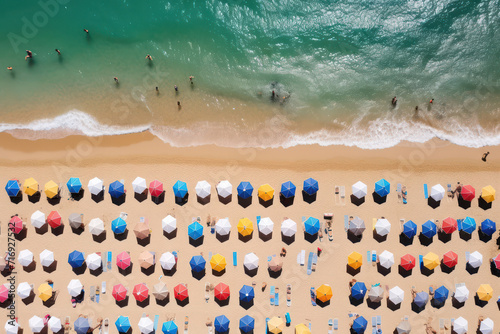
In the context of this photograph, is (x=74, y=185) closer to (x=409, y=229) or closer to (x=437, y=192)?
(x=409, y=229)

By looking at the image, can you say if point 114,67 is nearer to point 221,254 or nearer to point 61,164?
point 61,164

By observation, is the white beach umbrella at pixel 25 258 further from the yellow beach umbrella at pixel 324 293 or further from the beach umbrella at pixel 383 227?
the beach umbrella at pixel 383 227

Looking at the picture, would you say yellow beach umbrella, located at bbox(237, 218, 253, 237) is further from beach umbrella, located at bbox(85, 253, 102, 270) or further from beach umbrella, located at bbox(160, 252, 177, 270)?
beach umbrella, located at bbox(85, 253, 102, 270)

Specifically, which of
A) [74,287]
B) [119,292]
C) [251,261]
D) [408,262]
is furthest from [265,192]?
[74,287]

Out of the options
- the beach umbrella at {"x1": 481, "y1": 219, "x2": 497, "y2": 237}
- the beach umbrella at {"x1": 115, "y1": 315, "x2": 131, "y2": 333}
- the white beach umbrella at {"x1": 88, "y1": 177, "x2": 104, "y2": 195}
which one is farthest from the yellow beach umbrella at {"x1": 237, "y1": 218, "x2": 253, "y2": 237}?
the beach umbrella at {"x1": 481, "y1": 219, "x2": 497, "y2": 237}

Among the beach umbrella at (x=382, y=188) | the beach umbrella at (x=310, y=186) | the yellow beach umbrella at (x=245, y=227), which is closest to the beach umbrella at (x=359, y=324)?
the beach umbrella at (x=382, y=188)

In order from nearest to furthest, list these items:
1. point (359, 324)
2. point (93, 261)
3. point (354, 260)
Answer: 1. point (359, 324)
2. point (354, 260)
3. point (93, 261)
